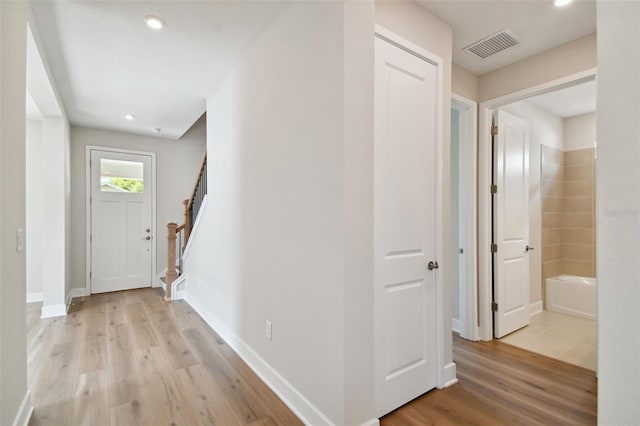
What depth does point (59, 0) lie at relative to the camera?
1.93m

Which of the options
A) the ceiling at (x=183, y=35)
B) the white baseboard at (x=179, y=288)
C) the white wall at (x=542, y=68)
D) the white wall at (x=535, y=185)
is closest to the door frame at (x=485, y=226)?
the white wall at (x=542, y=68)

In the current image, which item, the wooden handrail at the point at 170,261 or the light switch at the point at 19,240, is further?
the wooden handrail at the point at 170,261

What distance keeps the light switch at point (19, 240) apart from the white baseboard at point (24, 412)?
2.85 feet

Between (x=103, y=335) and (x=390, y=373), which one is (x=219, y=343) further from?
(x=390, y=373)

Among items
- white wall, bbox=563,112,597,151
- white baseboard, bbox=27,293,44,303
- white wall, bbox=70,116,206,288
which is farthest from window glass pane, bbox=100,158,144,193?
white wall, bbox=563,112,597,151

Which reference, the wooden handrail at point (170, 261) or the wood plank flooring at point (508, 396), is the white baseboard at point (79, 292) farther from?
the wood plank flooring at point (508, 396)

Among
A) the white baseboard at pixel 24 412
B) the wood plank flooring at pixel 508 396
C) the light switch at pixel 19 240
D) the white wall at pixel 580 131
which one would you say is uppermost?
the white wall at pixel 580 131

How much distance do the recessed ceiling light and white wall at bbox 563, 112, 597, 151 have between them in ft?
17.1

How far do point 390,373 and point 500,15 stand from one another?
260 centimetres

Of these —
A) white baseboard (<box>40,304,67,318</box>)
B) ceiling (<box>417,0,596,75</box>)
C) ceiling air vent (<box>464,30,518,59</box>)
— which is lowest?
white baseboard (<box>40,304,67,318</box>)

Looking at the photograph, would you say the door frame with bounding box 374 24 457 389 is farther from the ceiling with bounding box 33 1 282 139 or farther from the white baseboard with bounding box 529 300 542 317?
the white baseboard with bounding box 529 300 542 317

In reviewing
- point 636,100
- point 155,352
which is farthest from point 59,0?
point 636,100

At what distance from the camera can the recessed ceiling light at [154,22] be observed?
2107 millimetres

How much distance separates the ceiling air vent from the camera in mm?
2412
